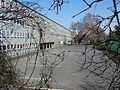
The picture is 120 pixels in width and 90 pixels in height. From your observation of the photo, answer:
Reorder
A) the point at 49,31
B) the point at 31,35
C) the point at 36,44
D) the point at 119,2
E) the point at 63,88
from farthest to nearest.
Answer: the point at 63,88 → the point at 49,31 → the point at 31,35 → the point at 36,44 → the point at 119,2

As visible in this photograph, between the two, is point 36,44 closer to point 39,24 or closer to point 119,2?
point 39,24

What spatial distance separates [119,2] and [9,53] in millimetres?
1379

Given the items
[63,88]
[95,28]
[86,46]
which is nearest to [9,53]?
[86,46]

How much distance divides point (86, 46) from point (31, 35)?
878 millimetres

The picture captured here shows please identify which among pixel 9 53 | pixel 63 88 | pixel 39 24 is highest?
pixel 39 24

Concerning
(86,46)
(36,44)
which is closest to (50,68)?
(36,44)

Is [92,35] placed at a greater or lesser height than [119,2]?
lesser

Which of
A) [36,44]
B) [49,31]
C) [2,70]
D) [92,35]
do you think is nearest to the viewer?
[92,35]

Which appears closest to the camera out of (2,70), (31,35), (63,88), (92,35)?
(92,35)

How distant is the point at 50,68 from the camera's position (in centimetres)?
205

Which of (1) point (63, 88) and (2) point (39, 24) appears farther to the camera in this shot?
(1) point (63, 88)

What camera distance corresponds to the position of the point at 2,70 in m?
1.59

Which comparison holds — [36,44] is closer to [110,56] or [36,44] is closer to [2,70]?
[2,70]

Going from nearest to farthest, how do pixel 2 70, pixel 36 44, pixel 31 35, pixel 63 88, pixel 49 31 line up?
pixel 2 70
pixel 36 44
pixel 31 35
pixel 49 31
pixel 63 88
